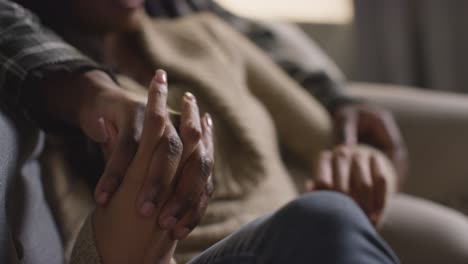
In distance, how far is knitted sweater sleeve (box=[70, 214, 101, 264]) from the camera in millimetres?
521

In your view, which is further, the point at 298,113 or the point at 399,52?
the point at 399,52

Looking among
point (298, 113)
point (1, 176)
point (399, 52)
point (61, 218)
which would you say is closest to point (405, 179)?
point (298, 113)

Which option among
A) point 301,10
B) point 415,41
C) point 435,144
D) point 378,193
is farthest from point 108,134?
point 415,41

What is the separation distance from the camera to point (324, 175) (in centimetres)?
84

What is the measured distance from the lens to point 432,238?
812 millimetres

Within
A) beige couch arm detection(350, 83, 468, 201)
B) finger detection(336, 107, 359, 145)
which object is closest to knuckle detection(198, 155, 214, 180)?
finger detection(336, 107, 359, 145)

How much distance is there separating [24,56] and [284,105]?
0.52 m

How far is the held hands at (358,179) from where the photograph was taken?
0.82 m

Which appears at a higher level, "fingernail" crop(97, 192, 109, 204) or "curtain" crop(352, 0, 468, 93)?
"fingernail" crop(97, 192, 109, 204)

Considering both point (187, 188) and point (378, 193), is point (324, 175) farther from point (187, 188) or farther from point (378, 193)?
point (187, 188)

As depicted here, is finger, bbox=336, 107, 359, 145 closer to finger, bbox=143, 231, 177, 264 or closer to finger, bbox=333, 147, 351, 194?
finger, bbox=333, 147, 351, 194

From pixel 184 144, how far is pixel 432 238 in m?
0.44

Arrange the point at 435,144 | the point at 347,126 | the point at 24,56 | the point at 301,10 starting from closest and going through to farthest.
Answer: the point at 24,56, the point at 347,126, the point at 435,144, the point at 301,10

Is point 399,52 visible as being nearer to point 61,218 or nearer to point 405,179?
point 405,179
